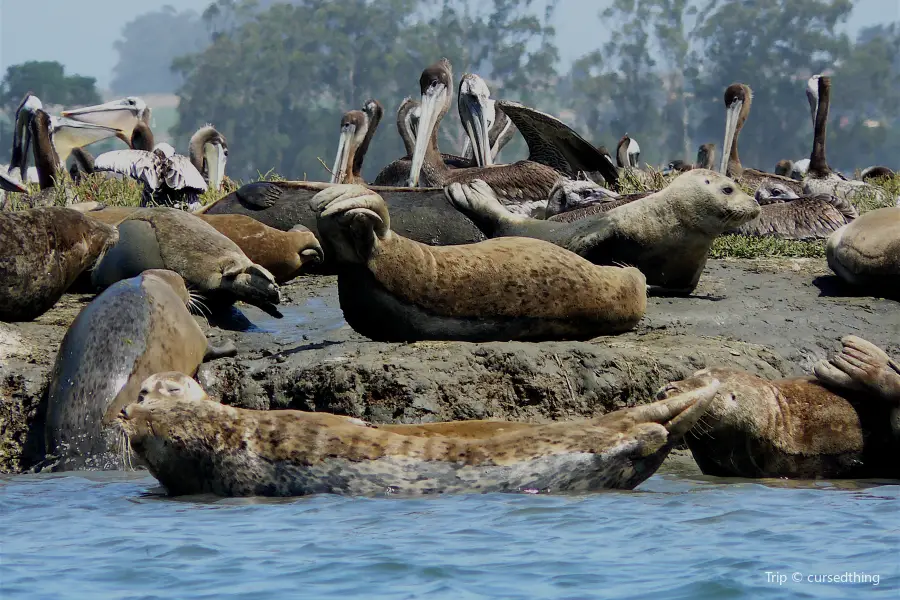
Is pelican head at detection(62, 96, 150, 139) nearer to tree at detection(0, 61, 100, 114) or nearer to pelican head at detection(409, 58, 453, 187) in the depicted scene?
pelican head at detection(409, 58, 453, 187)

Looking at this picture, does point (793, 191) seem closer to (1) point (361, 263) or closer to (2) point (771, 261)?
(2) point (771, 261)

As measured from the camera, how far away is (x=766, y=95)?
302 feet

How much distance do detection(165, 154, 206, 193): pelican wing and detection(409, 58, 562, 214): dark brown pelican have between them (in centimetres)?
270

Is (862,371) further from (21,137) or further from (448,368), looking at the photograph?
(21,137)

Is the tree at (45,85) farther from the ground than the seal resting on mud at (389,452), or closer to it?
farther from the ground

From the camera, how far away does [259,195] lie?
42.9ft

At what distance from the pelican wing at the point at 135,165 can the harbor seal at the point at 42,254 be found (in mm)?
5569

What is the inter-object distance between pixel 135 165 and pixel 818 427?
1129 cm

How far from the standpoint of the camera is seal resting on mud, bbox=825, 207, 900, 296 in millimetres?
10562

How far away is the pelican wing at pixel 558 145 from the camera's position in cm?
1656

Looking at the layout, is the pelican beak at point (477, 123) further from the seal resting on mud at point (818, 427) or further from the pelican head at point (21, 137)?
the seal resting on mud at point (818, 427)

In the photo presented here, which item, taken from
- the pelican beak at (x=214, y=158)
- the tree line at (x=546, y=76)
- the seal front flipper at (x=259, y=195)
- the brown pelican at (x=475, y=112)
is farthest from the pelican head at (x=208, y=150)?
the tree line at (x=546, y=76)

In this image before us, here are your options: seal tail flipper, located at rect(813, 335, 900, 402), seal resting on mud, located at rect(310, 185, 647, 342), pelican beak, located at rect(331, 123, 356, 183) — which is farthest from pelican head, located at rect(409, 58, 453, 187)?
seal tail flipper, located at rect(813, 335, 900, 402)

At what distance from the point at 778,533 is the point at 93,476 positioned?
137 inches
